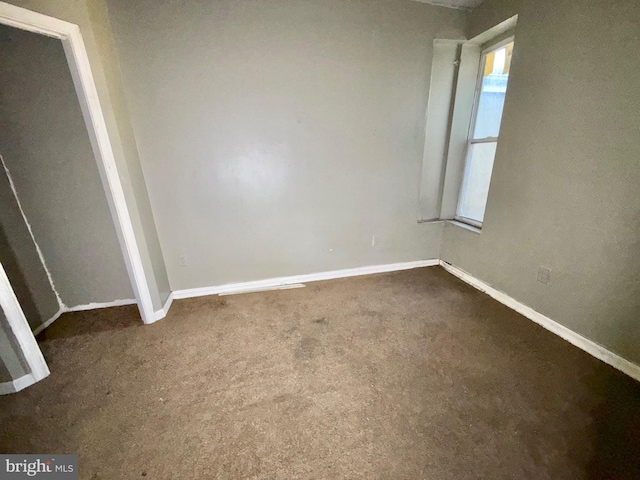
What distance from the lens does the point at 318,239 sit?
259 cm

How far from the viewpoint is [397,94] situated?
2.33 metres

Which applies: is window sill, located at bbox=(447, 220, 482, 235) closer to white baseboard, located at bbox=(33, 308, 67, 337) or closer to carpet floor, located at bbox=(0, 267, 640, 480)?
carpet floor, located at bbox=(0, 267, 640, 480)

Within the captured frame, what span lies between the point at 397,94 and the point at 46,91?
8.95 ft

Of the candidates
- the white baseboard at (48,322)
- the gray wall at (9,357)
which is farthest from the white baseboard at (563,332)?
the white baseboard at (48,322)

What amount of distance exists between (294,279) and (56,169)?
2.11 m

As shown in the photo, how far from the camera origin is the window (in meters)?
2.33

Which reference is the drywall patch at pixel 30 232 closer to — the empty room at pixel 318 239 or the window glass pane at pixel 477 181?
the empty room at pixel 318 239

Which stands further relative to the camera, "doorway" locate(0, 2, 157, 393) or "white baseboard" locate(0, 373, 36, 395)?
"white baseboard" locate(0, 373, 36, 395)

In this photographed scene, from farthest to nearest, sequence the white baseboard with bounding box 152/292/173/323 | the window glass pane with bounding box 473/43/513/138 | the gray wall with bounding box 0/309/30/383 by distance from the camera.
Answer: the window glass pane with bounding box 473/43/513/138 → the white baseboard with bounding box 152/292/173/323 → the gray wall with bounding box 0/309/30/383

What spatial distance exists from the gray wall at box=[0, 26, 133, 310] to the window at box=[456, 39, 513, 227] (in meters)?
3.41

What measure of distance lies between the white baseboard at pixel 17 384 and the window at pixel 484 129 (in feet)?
12.0

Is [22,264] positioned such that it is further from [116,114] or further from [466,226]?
[466,226]

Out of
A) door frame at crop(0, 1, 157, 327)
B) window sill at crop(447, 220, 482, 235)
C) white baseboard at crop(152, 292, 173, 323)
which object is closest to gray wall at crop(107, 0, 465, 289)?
white baseboard at crop(152, 292, 173, 323)

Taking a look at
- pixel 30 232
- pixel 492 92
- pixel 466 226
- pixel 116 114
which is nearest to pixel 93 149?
pixel 116 114
